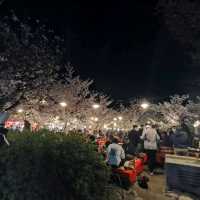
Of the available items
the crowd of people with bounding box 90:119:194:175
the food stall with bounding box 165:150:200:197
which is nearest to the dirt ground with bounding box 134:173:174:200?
the food stall with bounding box 165:150:200:197

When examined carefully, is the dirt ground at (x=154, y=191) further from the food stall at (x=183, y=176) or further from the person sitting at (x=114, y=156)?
the person sitting at (x=114, y=156)

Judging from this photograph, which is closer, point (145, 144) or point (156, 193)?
point (156, 193)

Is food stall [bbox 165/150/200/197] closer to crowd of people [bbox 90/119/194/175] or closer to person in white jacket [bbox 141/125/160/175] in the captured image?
crowd of people [bbox 90/119/194/175]

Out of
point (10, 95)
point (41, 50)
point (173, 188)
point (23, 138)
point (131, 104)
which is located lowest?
point (173, 188)

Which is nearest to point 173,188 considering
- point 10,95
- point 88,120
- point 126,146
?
point 126,146

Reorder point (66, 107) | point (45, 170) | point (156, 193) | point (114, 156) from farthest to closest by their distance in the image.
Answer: point (66, 107) → point (114, 156) → point (156, 193) → point (45, 170)

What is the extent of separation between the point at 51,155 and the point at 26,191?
0.75 meters

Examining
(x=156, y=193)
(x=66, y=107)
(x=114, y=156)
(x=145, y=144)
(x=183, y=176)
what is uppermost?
(x=66, y=107)

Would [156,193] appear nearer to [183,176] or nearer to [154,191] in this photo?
[154,191]

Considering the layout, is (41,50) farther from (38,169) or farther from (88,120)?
(88,120)

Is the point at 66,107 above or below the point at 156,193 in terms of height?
above

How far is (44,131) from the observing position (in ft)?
17.6

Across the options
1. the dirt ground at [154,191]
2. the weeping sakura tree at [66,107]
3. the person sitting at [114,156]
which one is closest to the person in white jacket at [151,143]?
the dirt ground at [154,191]

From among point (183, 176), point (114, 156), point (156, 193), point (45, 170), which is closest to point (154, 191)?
point (156, 193)
